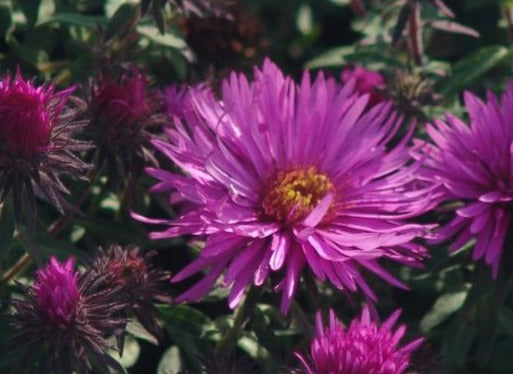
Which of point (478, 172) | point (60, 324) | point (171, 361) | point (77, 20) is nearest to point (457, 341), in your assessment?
point (478, 172)

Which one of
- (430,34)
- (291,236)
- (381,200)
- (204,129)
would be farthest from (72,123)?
(430,34)

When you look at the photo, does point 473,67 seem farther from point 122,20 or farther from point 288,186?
point 122,20

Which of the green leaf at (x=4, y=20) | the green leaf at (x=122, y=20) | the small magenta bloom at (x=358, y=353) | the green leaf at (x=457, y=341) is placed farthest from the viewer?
the green leaf at (x=4, y=20)

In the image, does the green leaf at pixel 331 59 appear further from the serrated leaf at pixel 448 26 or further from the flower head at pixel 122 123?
the flower head at pixel 122 123

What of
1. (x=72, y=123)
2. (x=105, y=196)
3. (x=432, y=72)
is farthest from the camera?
(x=432, y=72)

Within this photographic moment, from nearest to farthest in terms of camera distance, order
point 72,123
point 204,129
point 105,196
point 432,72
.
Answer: point 72,123, point 204,129, point 105,196, point 432,72

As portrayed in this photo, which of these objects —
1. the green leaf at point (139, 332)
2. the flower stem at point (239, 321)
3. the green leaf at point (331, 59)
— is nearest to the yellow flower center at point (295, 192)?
the flower stem at point (239, 321)

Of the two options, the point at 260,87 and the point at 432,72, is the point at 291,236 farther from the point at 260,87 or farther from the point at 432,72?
the point at 432,72
